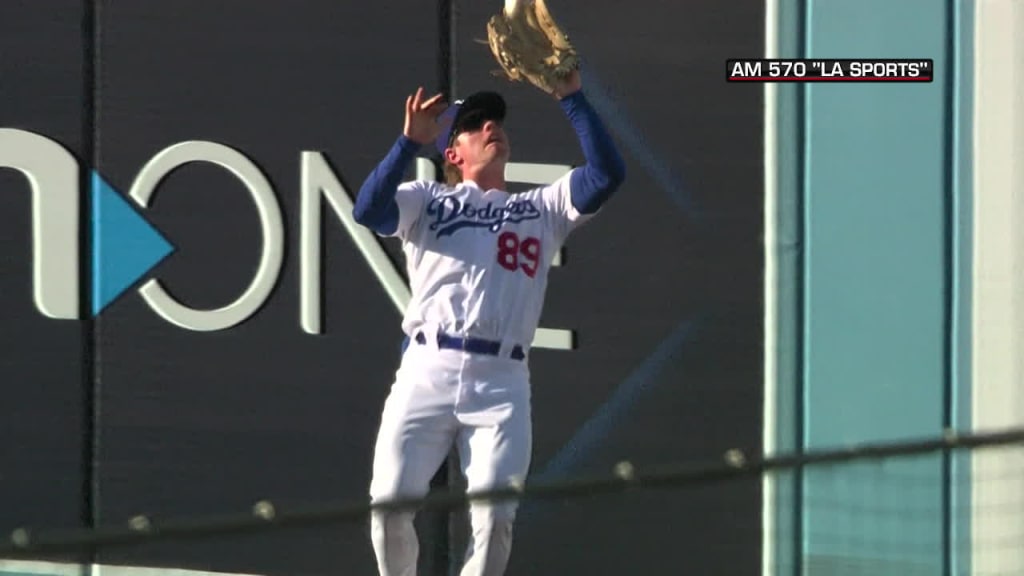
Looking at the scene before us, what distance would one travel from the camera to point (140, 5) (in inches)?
277

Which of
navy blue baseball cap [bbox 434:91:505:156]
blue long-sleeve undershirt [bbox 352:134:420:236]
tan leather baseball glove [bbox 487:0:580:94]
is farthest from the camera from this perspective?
navy blue baseball cap [bbox 434:91:505:156]

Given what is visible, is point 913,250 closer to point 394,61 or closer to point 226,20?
point 394,61

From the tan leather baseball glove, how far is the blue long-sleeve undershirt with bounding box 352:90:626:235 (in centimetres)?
18

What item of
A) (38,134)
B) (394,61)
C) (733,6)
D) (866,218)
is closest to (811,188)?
(866,218)

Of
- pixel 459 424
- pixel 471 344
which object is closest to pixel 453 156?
pixel 471 344

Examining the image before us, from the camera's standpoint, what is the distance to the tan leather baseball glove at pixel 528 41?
5.78 m

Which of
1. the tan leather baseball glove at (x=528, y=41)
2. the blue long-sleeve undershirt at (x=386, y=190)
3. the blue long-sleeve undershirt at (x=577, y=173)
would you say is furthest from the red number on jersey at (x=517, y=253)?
the tan leather baseball glove at (x=528, y=41)

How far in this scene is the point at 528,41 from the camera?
588cm

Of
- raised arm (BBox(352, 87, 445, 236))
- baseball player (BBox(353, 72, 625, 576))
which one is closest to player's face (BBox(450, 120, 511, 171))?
baseball player (BBox(353, 72, 625, 576))

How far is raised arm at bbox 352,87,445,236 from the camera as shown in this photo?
5.55 metres

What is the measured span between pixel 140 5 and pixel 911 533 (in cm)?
369
